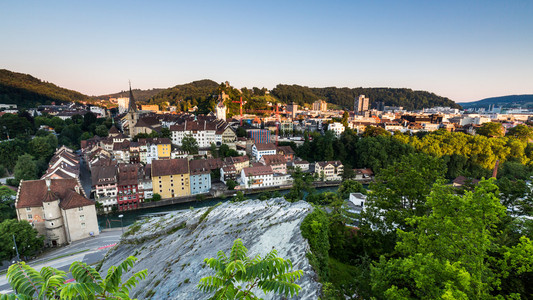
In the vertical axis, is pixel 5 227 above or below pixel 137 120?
below

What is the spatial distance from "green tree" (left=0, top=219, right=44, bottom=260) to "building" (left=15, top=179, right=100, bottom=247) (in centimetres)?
153

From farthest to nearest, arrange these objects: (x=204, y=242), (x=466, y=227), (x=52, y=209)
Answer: (x=52, y=209) → (x=204, y=242) → (x=466, y=227)

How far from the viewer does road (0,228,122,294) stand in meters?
20.9

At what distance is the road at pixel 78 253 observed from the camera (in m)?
20.9

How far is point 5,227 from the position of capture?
20375 mm

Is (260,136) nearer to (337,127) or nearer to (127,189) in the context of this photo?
(337,127)

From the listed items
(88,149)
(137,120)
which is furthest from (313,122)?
(88,149)

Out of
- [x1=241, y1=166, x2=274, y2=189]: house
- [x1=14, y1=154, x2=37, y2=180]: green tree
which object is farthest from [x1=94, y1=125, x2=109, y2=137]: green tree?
[x1=241, y1=166, x2=274, y2=189]: house

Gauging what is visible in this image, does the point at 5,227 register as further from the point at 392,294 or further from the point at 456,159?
the point at 456,159

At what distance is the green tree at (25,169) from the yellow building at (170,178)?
18.9m

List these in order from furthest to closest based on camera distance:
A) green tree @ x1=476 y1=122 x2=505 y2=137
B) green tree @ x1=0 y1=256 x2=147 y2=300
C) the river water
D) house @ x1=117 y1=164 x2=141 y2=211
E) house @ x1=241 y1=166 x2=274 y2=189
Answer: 1. green tree @ x1=476 y1=122 x2=505 y2=137
2. house @ x1=241 y1=166 x2=274 y2=189
3. house @ x1=117 y1=164 x2=141 y2=211
4. the river water
5. green tree @ x1=0 y1=256 x2=147 y2=300

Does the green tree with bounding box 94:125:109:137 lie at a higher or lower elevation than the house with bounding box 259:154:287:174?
higher

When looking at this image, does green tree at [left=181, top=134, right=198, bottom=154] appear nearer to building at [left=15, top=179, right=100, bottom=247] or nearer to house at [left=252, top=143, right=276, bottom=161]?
house at [left=252, top=143, right=276, bottom=161]

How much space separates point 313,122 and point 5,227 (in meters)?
79.9
